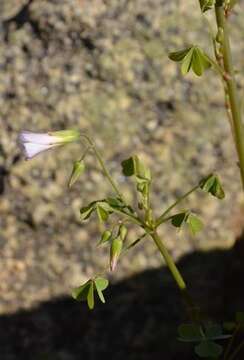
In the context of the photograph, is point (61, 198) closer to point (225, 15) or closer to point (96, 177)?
point (96, 177)

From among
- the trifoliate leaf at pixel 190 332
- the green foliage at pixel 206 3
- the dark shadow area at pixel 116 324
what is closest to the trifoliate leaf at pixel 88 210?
the trifoliate leaf at pixel 190 332

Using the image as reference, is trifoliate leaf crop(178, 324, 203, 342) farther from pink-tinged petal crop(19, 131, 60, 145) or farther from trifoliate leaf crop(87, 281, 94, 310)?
pink-tinged petal crop(19, 131, 60, 145)

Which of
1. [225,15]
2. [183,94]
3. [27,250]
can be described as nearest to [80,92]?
[183,94]

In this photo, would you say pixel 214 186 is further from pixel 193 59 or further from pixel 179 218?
pixel 193 59

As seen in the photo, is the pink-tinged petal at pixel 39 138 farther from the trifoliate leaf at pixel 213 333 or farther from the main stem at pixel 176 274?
the trifoliate leaf at pixel 213 333

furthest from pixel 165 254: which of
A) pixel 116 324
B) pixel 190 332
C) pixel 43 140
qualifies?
pixel 116 324

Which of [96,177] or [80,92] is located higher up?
[80,92]
